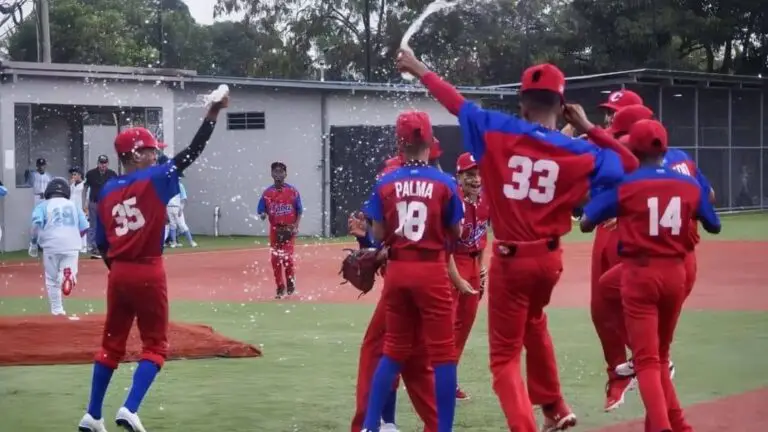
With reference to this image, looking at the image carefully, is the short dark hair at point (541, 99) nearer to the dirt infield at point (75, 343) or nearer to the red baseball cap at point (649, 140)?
the red baseball cap at point (649, 140)

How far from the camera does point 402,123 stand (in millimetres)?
6785

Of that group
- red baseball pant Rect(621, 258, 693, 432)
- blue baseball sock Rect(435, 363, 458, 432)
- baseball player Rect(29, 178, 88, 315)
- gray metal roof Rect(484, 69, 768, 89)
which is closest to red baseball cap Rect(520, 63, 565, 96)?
red baseball pant Rect(621, 258, 693, 432)

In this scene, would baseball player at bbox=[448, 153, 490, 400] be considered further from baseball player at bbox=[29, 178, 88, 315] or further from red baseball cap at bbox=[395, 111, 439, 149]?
baseball player at bbox=[29, 178, 88, 315]

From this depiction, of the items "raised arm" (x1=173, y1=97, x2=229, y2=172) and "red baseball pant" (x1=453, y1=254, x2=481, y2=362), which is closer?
"raised arm" (x1=173, y1=97, x2=229, y2=172)

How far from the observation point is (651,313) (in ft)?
22.0

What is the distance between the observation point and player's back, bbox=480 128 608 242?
238 inches

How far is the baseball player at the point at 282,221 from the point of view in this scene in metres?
16.5

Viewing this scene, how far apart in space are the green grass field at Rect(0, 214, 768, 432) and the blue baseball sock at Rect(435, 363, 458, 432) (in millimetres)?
968

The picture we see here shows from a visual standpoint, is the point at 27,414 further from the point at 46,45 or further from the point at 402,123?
the point at 46,45

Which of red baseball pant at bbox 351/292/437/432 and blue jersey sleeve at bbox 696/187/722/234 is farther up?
blue jersey sleeve at bbox 696/187/722/234

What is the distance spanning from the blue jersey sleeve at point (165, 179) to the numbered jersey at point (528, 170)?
7.67 feet

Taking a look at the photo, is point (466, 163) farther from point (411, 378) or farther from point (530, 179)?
point (530, 179)

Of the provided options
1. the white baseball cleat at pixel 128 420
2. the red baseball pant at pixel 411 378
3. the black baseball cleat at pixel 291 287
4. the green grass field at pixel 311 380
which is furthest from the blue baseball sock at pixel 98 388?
the black baseball cleat at pixel 291 287

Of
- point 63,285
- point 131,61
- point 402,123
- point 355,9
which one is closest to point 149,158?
point 402,123
